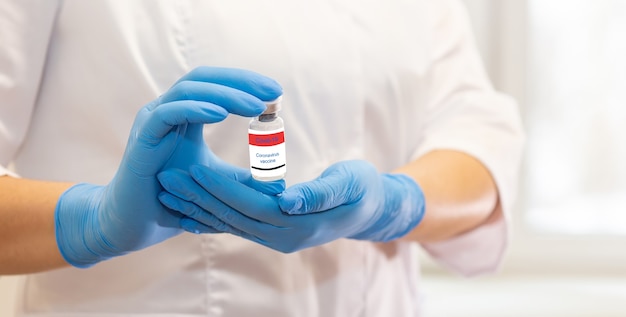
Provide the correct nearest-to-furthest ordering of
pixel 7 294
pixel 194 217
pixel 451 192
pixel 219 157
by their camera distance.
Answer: pixel 194 217, pixel 219 157, pixel 451 192, pixel 7 294

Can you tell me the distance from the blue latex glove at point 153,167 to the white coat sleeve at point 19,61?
0.11 metres

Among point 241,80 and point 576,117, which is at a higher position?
point 241,80

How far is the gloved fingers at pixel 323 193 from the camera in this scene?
68 cm

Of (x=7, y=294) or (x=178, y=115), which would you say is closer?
(x=178, y=115)

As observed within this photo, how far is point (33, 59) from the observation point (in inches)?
31.1

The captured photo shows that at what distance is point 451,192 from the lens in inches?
38.6

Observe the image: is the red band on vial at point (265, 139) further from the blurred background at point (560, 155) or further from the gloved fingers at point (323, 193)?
the blurred background at point (560, 155)

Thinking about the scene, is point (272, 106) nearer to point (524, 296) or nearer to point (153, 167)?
point (153, 167)

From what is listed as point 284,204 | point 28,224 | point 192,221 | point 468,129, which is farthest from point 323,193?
point 468,129

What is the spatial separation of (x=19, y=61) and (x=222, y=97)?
275 mm

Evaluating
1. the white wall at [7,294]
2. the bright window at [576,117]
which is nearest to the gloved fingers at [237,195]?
the white wall at [7,294]

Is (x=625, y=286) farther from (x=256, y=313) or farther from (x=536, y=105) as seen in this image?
(x=256, y=313)

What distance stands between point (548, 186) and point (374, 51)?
1.03 m

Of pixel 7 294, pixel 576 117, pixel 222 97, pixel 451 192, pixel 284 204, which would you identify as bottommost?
pixel 7 294
